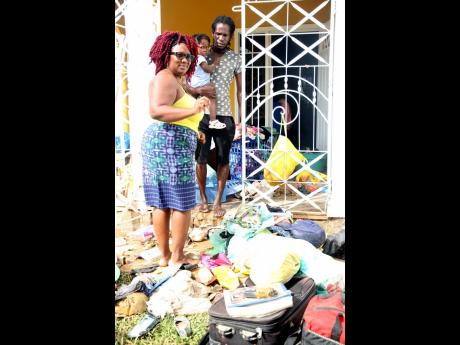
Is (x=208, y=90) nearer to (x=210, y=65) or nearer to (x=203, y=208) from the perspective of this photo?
(x=210, y=65)

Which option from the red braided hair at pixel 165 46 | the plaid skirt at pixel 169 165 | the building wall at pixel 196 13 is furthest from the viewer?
the building wall at pixel 196 13

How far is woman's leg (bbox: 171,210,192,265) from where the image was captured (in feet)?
8.74

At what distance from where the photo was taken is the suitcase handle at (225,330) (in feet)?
6.05

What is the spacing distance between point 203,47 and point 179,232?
65.8 inches

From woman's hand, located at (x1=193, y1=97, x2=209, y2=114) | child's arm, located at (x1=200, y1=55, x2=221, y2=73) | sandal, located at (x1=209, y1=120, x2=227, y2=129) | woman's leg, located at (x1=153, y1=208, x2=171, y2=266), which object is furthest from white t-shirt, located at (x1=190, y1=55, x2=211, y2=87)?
woman's leg, located at (x1=153, y1=208, x2=171, y2=266)

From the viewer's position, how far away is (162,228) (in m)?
2.70

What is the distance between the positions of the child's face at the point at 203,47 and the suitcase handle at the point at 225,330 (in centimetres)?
240

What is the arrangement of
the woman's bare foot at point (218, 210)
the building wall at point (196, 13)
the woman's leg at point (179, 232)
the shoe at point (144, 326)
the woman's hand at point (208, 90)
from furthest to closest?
the building wall at point (196, 13)
the woman's bare foot at point (218, 210)
the woman's hand at point (208, 90)
the woman's leg at point (179, 232)
the shoe at point (144, 326)

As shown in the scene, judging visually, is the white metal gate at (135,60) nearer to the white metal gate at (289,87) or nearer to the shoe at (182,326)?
the shoe at (182,326)

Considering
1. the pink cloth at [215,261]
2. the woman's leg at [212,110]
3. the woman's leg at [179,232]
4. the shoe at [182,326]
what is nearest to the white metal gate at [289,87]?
the woman's leg at [212,110]

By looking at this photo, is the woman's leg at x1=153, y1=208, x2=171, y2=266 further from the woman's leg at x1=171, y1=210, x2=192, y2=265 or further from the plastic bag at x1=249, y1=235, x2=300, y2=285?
the plastic bag at x1=249, y1=235, x2=300, y2=285
